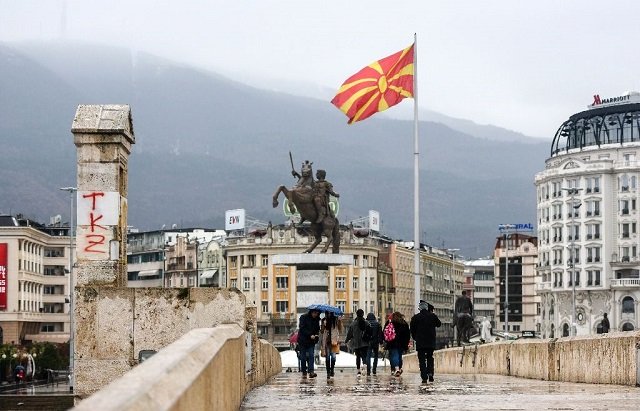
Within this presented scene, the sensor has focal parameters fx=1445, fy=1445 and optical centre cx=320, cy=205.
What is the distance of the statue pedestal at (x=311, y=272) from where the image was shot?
188 ft

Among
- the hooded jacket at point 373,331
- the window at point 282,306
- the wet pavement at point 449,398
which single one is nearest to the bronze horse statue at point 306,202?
the hooded jacket at point 373,331

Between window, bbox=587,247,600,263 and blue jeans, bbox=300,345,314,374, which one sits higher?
window, bbox=587,247,600,263

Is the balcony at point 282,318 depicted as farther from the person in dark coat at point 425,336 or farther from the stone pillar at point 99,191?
the stone pillar at point 99,191

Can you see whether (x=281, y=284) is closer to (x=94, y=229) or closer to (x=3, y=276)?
(x=3, y=276)

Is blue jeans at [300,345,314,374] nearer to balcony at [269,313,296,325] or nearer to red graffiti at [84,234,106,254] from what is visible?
red graffiti at [84,234,106,254]

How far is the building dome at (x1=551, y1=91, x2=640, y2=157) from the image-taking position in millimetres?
170875

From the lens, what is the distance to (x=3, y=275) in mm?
157375

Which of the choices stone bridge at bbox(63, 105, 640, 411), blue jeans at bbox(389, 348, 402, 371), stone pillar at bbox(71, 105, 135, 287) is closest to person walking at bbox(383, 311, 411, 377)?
blue jeans at bbox(389, 348, 402, 371)

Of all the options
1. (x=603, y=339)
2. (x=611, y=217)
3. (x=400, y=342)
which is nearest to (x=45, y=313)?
(x=611, y=217)

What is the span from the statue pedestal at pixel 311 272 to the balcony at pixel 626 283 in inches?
4268

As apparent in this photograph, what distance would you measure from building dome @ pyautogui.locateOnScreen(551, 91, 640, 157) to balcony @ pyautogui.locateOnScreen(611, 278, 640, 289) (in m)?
17.4

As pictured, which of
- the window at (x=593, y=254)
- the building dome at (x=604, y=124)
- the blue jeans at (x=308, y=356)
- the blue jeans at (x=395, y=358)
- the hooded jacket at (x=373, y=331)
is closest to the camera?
the blue jeans at (x=308, y=356)

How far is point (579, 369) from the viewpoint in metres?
23.8

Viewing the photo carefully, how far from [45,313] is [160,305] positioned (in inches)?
6270
